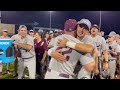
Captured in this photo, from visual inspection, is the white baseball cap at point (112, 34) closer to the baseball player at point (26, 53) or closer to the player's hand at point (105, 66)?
the player's hand at point (105, 66)

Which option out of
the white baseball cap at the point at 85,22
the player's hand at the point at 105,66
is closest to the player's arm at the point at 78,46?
the white baseball cap at the point at 85,22

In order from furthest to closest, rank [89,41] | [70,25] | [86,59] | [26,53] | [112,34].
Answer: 1. [26,53]
2. [112,34]
3. [89,41]
4. [70,25]
5. [86,59]

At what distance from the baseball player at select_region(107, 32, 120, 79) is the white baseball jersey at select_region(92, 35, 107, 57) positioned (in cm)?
8

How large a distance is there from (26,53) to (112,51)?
1.18 metres

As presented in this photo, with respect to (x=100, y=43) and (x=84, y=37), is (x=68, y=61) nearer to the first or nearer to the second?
(x=84, y=37)

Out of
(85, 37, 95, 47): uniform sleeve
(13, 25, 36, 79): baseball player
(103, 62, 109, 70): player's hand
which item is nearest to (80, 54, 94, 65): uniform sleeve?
(85, 37, 95, 47): uniform sleeve

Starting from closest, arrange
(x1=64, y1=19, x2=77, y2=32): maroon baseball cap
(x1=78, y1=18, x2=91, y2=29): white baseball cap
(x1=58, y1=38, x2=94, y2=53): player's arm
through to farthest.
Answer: (x1=58, y1=38, x2=94, y2=53): player's arm
(x1=64, y1=19, x2=77, y2=32): maroon baseball cap
(x1=78, y1=18, x2=91, y2=29): white baseball cap

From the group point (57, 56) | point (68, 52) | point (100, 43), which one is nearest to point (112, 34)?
point (100, 43)

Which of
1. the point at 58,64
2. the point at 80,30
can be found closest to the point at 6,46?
the point at 58,64

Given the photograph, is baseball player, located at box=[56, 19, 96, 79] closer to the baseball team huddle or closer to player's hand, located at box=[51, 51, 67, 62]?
the baseball team huddle

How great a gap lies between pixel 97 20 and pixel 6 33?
1198mm

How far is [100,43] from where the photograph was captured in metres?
3.10

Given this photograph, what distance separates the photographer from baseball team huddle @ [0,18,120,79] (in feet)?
8.55
